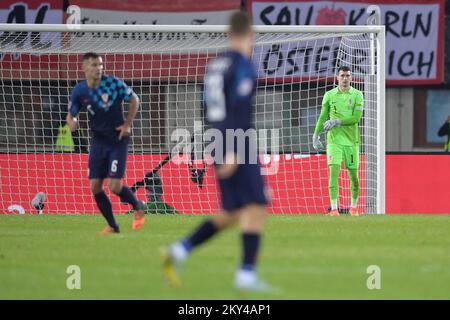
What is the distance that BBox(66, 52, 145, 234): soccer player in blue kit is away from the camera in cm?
1365

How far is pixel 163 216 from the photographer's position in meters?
17.3

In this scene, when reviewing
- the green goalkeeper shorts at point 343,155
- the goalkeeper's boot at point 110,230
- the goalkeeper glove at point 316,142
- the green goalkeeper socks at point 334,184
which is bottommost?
the goalkeeper's boot at point 110,230

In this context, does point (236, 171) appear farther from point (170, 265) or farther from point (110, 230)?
point (110, 230)

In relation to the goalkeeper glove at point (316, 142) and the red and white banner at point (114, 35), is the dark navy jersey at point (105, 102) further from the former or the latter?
the red and white banner at point (114, 35)

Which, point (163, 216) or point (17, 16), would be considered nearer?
point (163, 216)

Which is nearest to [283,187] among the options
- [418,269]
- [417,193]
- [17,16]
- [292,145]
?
[292,145]

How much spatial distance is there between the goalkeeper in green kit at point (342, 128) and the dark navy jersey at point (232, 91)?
29.6 feet

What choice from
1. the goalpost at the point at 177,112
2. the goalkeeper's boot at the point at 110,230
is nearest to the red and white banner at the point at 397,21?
the goalpost at the point at 177,112

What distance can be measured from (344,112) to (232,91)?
9256 mm

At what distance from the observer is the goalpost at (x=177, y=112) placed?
1905 cm

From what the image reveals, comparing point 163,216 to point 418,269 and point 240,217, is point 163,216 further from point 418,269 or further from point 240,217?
point 240,217

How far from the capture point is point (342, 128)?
58.6 feet

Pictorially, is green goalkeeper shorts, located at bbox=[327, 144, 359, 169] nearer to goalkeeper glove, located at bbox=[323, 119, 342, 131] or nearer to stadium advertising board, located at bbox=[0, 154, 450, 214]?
goalkeeper glove, located at bbox=[323, 119, 342, 131]

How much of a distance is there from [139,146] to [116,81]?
22.5ft
